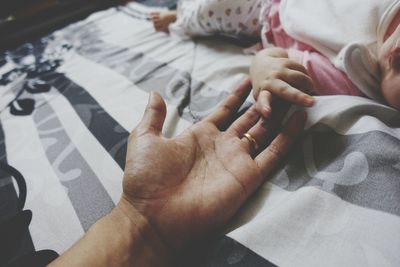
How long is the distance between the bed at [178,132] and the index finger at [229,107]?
0.09 feet

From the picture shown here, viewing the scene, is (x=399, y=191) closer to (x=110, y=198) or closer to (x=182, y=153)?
(x=182, y=153)

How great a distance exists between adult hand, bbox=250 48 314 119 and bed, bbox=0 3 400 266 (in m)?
0.05

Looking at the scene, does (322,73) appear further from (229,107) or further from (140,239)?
(140,239)

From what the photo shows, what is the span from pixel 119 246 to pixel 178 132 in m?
0.27

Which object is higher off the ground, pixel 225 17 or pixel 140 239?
pixel 225 17

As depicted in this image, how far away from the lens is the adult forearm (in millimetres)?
401

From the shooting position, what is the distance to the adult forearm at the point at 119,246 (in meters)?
0.40

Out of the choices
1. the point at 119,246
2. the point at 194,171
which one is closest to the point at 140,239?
the point at 119,246

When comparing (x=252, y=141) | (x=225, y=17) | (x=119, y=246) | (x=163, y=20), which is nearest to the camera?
(x=119, y=246)

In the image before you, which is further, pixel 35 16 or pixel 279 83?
pixel 35 16

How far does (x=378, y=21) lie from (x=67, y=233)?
0.74 m

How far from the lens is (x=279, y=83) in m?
0.54

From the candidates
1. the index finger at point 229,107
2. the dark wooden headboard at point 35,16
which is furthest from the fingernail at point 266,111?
the dark wooden headboard at point 35,16

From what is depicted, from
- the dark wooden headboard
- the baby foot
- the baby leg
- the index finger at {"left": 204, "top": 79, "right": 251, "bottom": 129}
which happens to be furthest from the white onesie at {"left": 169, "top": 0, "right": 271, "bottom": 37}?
the dark wooden headboard
